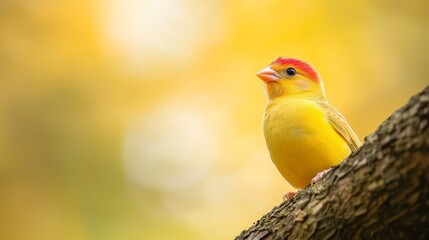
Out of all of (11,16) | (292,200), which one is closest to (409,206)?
(292,200)

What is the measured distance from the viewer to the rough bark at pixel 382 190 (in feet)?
8.00

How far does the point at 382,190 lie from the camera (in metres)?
2.58

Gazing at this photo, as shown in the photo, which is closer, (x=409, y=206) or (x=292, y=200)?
(x=409, y=206)

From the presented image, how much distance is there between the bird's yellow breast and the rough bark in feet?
3.25

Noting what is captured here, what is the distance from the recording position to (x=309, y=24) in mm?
7141

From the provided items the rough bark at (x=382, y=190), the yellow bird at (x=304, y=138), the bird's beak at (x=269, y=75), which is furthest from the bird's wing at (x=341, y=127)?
the rough bark at (x=382, y=190)

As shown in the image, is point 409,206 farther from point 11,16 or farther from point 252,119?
point 11,16

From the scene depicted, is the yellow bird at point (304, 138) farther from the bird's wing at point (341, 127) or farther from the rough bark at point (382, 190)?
the rough bark at point (382, 190)

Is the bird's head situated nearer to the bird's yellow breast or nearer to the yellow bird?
the yellow bird

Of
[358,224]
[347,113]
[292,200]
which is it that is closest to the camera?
[358,224]

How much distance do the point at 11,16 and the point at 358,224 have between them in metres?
5.91

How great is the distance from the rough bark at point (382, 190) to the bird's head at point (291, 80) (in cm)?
184

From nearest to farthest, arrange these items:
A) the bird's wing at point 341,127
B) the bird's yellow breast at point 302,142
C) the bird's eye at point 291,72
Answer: the bird's yellow breast at point 302,142 → the bird's wing at point 341,127 → the bird's eye at point 291,72

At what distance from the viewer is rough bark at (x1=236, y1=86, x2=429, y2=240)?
244 centimetres
